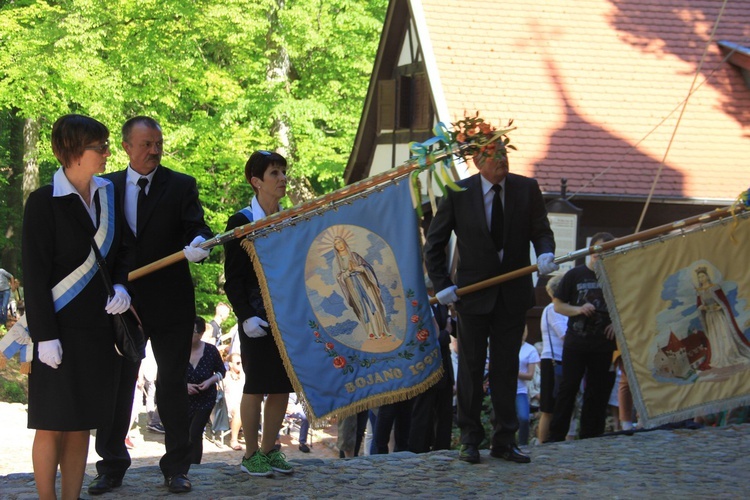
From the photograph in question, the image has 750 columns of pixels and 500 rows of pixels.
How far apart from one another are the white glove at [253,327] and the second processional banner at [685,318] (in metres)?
2.63

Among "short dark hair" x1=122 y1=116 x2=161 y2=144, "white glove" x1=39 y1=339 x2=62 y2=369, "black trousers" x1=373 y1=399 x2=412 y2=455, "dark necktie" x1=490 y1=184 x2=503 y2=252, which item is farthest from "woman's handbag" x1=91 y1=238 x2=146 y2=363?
"black trousers" x1=373 y1=399 x2=412 y2=455

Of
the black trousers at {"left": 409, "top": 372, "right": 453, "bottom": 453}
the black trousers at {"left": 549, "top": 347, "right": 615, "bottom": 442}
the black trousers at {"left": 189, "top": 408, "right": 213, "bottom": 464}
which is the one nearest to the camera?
the black trousers at {"left": 189, "top": 408, "right": 213, "bottom": 464}

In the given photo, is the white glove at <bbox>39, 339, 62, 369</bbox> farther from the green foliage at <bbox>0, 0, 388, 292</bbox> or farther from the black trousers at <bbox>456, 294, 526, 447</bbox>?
the green foliage at <bbox>0, 0, 388, 292</bbox>

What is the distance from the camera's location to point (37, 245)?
553cm

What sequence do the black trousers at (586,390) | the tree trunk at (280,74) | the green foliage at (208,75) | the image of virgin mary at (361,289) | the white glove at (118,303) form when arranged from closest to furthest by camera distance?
the white glove at (118,303) → the image of virgin mary at (361,289) → the black trousers at (586,390) → the green foliage at (208,75) → the tree trunk at (280,74)

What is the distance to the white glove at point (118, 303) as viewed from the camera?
5.64 meters

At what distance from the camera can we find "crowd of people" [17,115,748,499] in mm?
5543

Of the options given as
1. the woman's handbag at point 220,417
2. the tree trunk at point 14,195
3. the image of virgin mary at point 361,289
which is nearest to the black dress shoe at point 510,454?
the image of virgin mary at point 361,289

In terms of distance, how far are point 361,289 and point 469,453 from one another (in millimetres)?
1391

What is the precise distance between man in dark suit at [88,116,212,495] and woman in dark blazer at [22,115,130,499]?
63 centimetres

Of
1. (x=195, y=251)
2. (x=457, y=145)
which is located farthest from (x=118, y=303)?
(x=457, y=145)

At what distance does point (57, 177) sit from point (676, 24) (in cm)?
1621

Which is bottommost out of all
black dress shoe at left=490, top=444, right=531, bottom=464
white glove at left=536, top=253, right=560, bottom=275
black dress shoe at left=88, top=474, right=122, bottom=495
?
black dress shoe at left=88, top=474, right=122, bottom=495

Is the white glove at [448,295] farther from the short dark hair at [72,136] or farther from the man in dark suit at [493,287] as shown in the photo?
the short dark hair at [72,136]
